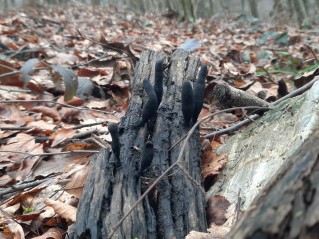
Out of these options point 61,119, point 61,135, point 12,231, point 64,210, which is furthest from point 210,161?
point 61,119

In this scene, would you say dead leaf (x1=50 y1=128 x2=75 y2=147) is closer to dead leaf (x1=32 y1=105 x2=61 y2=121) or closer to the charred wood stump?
dead leaf (x1=32 y1=105 x2=61 y2=121)

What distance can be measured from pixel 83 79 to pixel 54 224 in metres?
2.11

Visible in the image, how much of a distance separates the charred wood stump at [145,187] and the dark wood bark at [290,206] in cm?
40

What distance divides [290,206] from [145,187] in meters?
0.92

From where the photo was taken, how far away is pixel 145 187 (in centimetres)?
173

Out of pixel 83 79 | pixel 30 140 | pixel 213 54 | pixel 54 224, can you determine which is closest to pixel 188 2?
pixel 213 54

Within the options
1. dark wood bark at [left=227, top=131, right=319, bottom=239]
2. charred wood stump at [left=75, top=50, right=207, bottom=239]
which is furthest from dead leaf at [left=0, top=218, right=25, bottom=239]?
dark wood bark at [left=227, top=131, right=319, bottom=239]

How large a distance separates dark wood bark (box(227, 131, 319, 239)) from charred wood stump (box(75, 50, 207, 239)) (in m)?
0.40

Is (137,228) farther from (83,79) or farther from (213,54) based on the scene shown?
(213,54)

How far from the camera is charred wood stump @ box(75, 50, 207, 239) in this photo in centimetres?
151

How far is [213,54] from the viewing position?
19.0 ft

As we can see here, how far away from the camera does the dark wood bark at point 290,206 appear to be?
85 centimetres

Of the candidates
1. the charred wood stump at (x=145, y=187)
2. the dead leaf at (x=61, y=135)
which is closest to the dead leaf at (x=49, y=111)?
the dead leaf at (x=61, y=135)

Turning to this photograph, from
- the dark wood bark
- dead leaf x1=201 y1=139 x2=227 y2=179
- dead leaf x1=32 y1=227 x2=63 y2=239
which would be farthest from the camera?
dead leaf x1=201 y1=139 x2=227 y2=179
